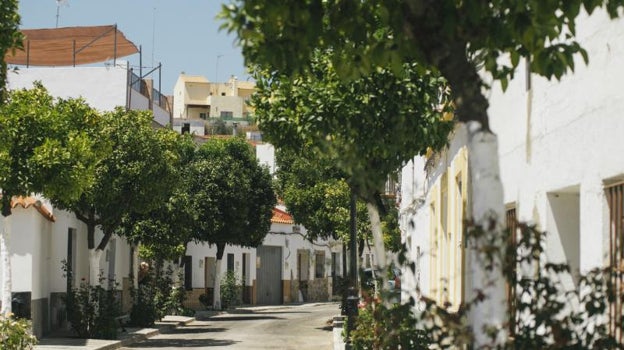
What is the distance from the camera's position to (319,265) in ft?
207

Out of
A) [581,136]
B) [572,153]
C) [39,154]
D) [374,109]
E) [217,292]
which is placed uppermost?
[39,154]

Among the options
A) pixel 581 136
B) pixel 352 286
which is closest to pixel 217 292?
pixel 352 286

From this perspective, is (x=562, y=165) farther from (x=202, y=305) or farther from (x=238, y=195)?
(x=202, y=305)

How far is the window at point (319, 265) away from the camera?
6228 cm

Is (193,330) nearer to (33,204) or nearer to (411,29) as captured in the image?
(33,204)

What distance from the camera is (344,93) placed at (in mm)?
13203

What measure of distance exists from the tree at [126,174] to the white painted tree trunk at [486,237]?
20386 millimetres

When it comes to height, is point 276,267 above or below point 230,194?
below

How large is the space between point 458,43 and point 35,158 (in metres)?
14.8

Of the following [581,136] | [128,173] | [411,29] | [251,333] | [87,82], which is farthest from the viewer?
[87,82]

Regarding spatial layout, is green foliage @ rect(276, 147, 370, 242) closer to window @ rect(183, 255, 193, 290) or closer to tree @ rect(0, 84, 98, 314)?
window @ rect(183, 255, 193, 290)

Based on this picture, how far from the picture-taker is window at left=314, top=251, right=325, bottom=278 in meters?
62.3

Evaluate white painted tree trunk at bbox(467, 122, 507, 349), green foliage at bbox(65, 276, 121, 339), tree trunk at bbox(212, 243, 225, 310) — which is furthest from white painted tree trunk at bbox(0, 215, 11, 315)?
tree trunk at bbox(212, 243, 225, 310)

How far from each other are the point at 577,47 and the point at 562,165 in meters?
3.97
